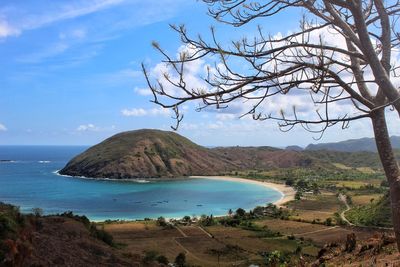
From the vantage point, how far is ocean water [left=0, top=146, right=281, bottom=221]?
83.6 metres

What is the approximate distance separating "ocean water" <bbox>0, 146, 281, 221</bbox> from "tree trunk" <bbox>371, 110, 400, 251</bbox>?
2815 inches

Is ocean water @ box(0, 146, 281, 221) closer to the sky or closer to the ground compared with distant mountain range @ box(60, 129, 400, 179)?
closer to the ground

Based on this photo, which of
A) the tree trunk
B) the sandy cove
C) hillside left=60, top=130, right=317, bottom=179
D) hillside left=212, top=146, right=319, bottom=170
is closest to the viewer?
the tree trunk

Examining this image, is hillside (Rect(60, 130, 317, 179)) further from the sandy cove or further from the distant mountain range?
the sandy cove

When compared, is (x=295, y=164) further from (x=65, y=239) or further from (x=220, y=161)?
(x=65, y=239)

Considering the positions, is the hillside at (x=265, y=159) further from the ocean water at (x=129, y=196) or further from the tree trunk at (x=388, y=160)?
the tree trunk at (x=388, y=160)

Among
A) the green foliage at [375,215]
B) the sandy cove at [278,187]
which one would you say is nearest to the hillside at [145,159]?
the sandy cove at [278,187]

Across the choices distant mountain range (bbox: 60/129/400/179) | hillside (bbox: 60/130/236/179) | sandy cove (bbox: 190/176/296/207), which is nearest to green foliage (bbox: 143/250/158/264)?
sandy cove (bbox: 190/176/296/207)

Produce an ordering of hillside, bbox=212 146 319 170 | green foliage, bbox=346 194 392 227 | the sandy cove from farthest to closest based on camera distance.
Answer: hillside, bbox=212 146 319 170 < the sandy cove < green foliage, bbox=346 194 392 227

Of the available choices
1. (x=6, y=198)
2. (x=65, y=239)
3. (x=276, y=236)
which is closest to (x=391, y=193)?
(x=65, y=239)

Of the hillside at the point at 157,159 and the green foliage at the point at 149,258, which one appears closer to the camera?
the green foliage at the point at 149,258

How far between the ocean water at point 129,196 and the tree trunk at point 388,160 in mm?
71493

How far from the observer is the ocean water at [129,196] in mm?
83625

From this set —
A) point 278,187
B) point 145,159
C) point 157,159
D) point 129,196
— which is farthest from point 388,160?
point 157,159
